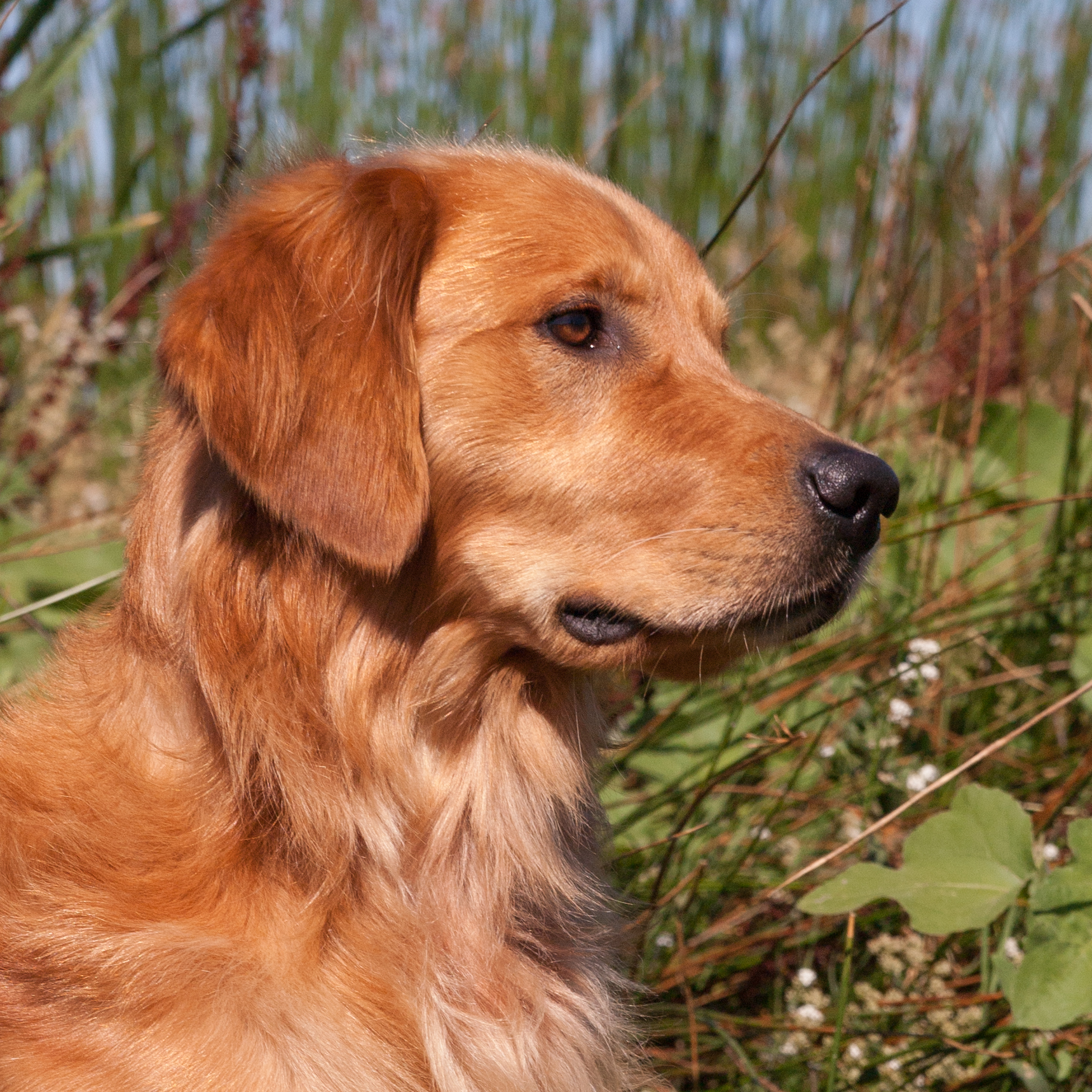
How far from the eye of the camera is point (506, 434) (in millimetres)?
2084

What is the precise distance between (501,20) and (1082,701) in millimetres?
4849

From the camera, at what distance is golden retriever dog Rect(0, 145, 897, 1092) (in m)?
1.87

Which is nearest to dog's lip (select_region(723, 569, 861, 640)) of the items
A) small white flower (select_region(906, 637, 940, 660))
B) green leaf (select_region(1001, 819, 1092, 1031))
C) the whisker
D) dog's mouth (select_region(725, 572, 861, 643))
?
dog's mouth (select_region(725, 572, 861, 643))

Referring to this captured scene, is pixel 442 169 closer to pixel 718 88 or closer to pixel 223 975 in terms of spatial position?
pixel 223 975

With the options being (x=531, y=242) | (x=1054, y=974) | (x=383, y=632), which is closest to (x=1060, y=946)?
(x=1054, y=974)

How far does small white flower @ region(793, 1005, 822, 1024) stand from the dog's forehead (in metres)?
1.49

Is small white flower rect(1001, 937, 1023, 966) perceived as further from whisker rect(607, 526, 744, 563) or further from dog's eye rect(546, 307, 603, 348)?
dog's eye rect(546, 307, 603, 348)

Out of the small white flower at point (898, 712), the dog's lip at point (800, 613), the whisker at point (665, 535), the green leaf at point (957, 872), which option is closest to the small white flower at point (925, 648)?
the small white flower at point (898, 712)

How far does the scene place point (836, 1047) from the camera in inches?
84.3

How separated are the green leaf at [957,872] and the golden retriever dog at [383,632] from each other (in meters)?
0.46

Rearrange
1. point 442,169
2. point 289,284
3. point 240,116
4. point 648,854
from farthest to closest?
point 240,116 < point 648,854 < point 442,169 < point 289,284

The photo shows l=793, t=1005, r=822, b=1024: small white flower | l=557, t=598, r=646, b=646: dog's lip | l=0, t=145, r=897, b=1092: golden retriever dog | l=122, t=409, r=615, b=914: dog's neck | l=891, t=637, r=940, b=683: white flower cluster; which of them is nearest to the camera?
l=0, t=145, r=897, b=1092: golden retriever dog

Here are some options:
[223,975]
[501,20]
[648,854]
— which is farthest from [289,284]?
[501,20]

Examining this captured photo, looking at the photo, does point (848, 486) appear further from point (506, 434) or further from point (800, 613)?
point (506, 434)
